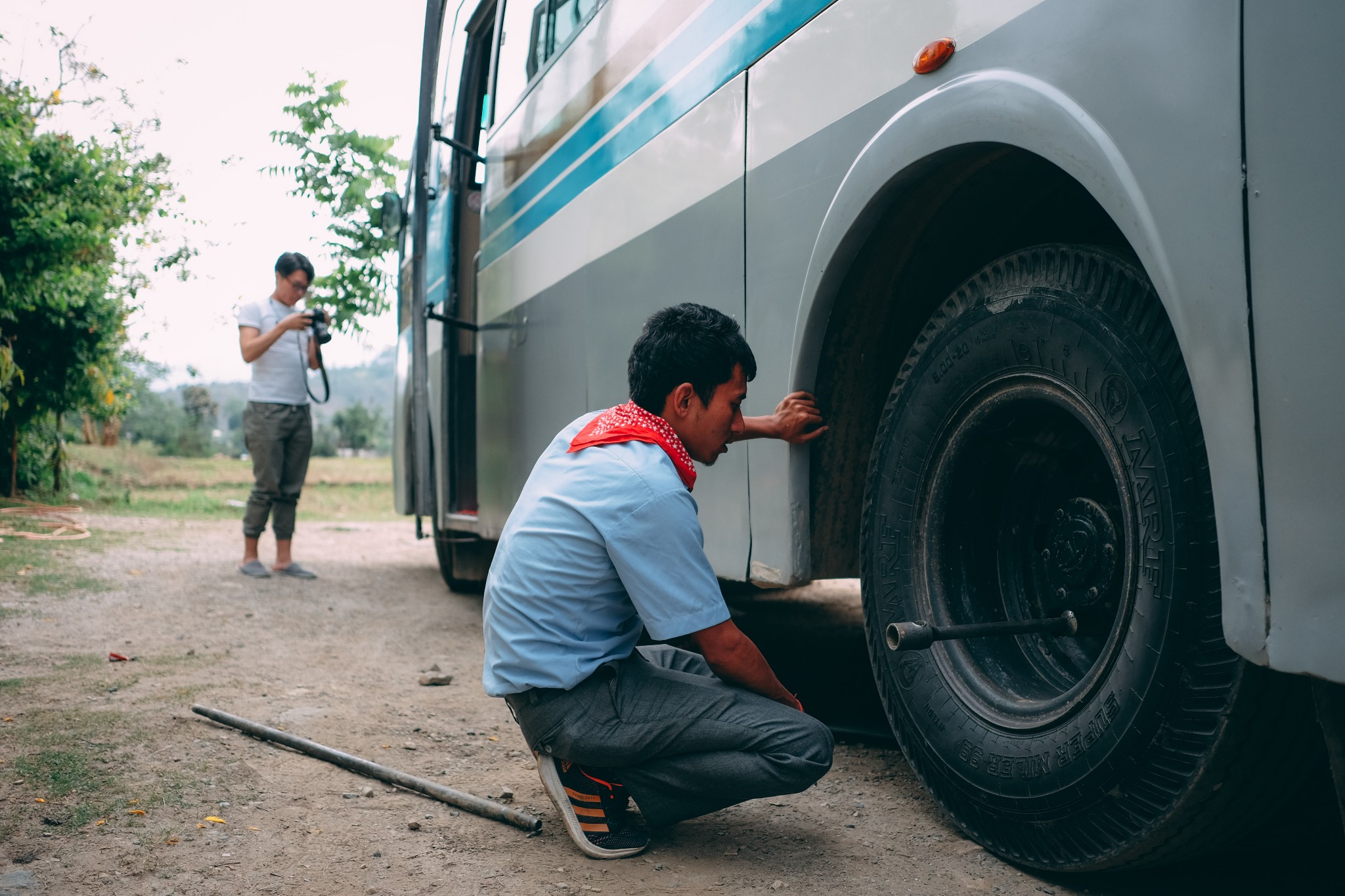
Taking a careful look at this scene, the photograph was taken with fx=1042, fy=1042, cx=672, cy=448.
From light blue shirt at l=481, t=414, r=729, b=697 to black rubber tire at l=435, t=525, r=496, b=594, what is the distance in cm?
383

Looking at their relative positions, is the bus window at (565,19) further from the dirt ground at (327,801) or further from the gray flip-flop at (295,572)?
the gray flip-flop at (295,572)

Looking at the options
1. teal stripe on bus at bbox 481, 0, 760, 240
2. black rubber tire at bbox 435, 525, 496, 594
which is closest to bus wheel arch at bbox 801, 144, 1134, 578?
teal stripe on bus at bbox 481, 0, 760, 240

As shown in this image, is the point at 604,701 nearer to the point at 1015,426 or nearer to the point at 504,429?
the point at 1015,426

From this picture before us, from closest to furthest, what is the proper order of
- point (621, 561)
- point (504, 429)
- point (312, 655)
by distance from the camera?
point (621, 561) < point (312, 655) < point (504, 429)

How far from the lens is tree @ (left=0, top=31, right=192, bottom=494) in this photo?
356 inches

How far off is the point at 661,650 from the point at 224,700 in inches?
67.4

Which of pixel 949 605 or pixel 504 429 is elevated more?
pixel 504 429

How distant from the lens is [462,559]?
6.08m

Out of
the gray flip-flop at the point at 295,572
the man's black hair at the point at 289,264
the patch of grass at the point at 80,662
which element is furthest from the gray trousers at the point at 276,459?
the patch of grass at the point at 80,662

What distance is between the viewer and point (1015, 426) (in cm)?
205

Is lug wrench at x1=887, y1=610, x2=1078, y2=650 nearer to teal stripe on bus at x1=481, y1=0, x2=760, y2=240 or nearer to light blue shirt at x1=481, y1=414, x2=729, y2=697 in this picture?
light blue shirt at x1=481, y1=414, x2=729, y2=697

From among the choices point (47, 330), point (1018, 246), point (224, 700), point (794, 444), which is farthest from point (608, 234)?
point (47, 330)

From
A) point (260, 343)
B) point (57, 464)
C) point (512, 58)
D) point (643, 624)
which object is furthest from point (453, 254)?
point (57, 464)

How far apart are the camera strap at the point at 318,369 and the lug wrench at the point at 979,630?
192 inches
